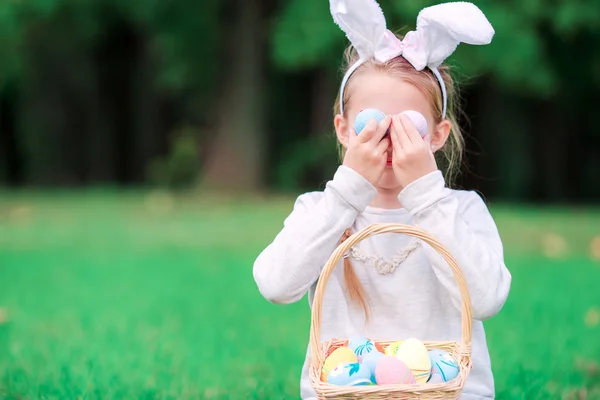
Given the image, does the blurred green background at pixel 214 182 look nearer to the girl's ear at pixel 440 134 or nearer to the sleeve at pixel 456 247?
the girl's ear at pixel 440 134

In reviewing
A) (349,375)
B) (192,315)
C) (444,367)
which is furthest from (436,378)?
(192,315)

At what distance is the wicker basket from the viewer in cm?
212

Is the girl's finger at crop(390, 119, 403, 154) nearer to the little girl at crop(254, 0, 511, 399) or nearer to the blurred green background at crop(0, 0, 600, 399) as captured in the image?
the little girl at crop(254, 0, 511, 399)

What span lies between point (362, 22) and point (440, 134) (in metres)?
0.43

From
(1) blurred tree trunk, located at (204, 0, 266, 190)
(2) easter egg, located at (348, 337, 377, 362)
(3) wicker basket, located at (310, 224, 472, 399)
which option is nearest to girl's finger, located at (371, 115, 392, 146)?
(3) wicker basket, located at (310, 224, 472, 399)

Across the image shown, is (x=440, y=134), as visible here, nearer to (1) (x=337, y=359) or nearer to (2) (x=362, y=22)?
(2) (x=362, y=22)

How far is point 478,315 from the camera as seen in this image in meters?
2.48

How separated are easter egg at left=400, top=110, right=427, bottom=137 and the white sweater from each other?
0.15 m

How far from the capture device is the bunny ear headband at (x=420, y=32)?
2.56 metres

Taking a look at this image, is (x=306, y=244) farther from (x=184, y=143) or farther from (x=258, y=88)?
(x=184, y=143)

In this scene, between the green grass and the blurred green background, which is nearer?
the green grass

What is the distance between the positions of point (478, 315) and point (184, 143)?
55.3ft

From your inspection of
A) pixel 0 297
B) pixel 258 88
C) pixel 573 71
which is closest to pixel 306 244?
pixel 0 297

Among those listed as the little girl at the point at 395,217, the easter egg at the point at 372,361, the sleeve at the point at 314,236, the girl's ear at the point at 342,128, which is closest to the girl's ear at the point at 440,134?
the little girl at the point at 395,217
